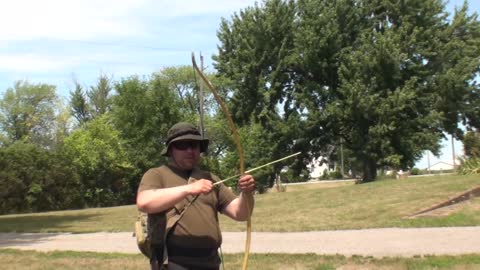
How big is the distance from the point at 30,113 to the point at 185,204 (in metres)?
64.1

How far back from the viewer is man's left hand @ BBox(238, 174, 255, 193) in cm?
366

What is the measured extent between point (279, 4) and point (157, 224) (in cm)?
3361

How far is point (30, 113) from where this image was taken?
2525 inches

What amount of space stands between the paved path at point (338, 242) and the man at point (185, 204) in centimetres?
592

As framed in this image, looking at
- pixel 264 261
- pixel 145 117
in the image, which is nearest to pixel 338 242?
pixel 264 261

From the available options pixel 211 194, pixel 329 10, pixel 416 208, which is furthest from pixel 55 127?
pixel 211 194

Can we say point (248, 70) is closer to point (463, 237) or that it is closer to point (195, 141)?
point (463, 237)

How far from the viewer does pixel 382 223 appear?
13.5 metres

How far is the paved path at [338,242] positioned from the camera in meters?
9.74

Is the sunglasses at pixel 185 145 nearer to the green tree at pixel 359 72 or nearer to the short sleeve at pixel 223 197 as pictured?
the short sleeve at pixel 223 197

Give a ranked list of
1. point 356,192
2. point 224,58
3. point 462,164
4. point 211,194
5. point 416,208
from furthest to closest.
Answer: point 224,58
point 462,164
point 356,192
point 416,208
point 211,194

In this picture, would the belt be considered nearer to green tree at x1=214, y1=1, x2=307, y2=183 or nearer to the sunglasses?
the sunglasses

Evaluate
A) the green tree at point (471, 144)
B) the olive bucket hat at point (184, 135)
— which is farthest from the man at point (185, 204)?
the green tree at point (471, 144)

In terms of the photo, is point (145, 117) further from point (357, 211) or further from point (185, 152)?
point (185, 152)
